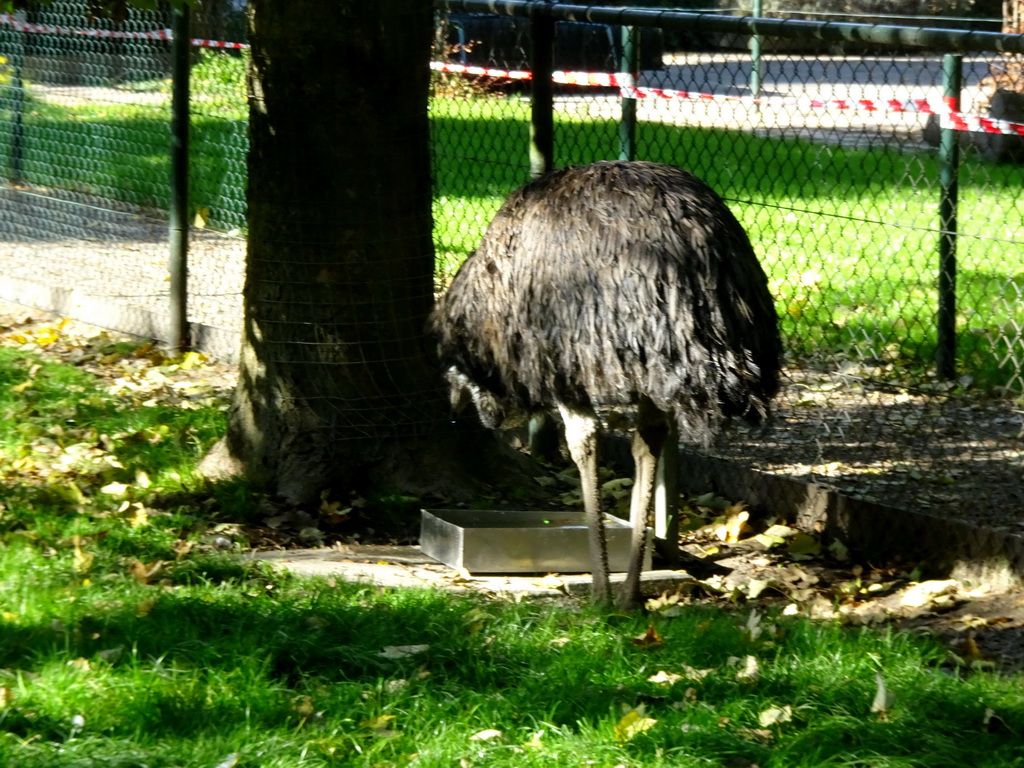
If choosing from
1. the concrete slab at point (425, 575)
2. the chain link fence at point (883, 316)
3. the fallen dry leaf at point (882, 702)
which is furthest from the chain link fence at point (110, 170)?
the fallen dry leaf at point (882, 702)

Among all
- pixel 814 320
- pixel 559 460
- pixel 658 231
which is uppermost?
pixel 658 231

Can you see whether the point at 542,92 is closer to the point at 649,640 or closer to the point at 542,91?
the point at 542,91

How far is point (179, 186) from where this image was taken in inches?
305

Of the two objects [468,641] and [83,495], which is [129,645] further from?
[83,495]

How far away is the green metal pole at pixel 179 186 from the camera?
755 cm

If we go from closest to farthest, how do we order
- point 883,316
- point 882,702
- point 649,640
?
point 882,702, point 649,640, point 883,316

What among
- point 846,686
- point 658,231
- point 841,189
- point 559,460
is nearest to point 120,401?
point 559,460

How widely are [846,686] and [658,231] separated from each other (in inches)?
52.1

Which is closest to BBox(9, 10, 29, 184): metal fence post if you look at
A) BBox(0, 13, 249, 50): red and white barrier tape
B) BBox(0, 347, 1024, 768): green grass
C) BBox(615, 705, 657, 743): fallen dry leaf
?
BBox(0, 13, 249, 50): red and white barrier tape

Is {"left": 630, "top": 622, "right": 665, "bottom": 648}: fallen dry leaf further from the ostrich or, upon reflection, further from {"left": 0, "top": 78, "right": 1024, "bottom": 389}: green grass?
{"left": 0, "top": 78, "right": 1024, "bottom": 389}: green grass

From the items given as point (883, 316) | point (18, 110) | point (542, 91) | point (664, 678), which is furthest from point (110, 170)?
point (664, 678)

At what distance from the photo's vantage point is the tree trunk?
536 cm

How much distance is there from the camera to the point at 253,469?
222 inches

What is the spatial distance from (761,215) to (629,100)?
423 cm
